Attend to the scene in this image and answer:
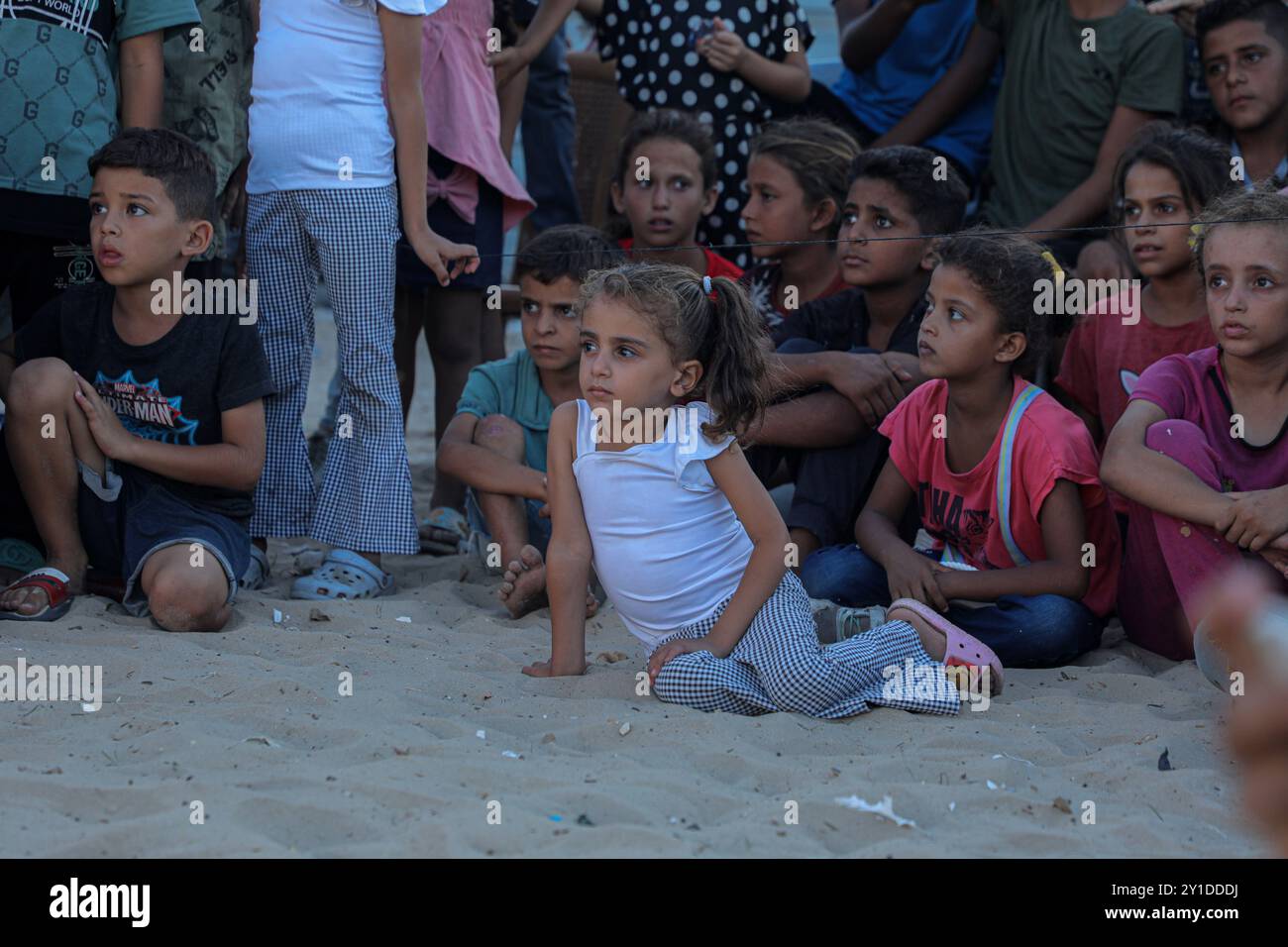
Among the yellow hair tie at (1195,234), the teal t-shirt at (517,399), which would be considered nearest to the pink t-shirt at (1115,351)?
the yellow hair tie at (1195,234)

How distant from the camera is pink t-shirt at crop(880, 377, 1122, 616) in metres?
3.24

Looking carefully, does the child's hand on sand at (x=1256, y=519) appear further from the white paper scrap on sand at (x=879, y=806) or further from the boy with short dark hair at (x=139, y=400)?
the boy with short dark hair at (x=139, y=400)

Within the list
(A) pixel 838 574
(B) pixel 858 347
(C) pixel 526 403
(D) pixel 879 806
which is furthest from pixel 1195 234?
(D) pixel 879 806

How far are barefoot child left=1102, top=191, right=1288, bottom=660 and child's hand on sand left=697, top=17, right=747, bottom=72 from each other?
1.85m

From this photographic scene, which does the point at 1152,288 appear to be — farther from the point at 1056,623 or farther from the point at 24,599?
the point at 24,599

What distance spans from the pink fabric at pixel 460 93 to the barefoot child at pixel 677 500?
130 cm

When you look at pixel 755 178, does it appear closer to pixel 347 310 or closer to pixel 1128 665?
pixel 347 310

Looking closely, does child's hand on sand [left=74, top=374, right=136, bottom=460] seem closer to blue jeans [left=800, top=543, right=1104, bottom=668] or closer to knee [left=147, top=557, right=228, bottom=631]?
knee [left=147, top=557, right=228, bottom=631]

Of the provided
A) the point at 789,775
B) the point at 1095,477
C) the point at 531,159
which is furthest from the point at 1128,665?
the point at 531,159

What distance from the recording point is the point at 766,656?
281 cm

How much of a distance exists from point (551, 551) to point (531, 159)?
326 centimetres

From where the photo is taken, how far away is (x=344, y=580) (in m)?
3.69

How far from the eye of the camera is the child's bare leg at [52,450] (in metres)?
3.36

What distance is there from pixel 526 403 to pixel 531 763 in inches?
69.3
